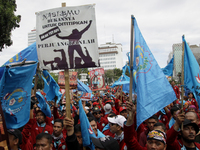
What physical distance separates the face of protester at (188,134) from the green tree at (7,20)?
40.4ft

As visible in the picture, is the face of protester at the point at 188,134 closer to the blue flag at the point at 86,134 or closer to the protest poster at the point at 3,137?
the blue flag at the point at 86,134

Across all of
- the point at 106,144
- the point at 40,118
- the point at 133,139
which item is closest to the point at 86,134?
the point at 106,144

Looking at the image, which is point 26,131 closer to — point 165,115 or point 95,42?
point 95,42

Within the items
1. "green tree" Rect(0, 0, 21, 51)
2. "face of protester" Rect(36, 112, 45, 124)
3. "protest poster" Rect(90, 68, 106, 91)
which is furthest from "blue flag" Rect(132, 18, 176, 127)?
"green tree" Rect(0, 0, 21, 51)

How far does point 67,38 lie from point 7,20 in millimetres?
11419

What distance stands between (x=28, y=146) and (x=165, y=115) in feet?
13.3

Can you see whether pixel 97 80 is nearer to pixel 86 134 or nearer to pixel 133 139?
pixel 86 134

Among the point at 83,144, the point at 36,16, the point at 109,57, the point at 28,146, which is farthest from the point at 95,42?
the point at 109,57

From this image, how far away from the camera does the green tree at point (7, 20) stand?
12.3 m

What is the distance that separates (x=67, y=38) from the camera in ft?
10.3

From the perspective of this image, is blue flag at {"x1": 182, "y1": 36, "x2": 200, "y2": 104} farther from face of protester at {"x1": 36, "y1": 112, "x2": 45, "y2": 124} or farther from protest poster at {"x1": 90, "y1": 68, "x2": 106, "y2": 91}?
protest poster at {"x1": 90, "y1": 68, "x2": 106, "y2": 91}

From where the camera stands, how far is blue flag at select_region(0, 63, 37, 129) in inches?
127

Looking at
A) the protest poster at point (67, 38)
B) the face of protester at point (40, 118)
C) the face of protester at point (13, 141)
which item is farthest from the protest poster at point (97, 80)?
the protest poster at point (67, 38)

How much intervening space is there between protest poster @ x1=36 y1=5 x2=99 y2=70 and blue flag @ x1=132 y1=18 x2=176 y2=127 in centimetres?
94
